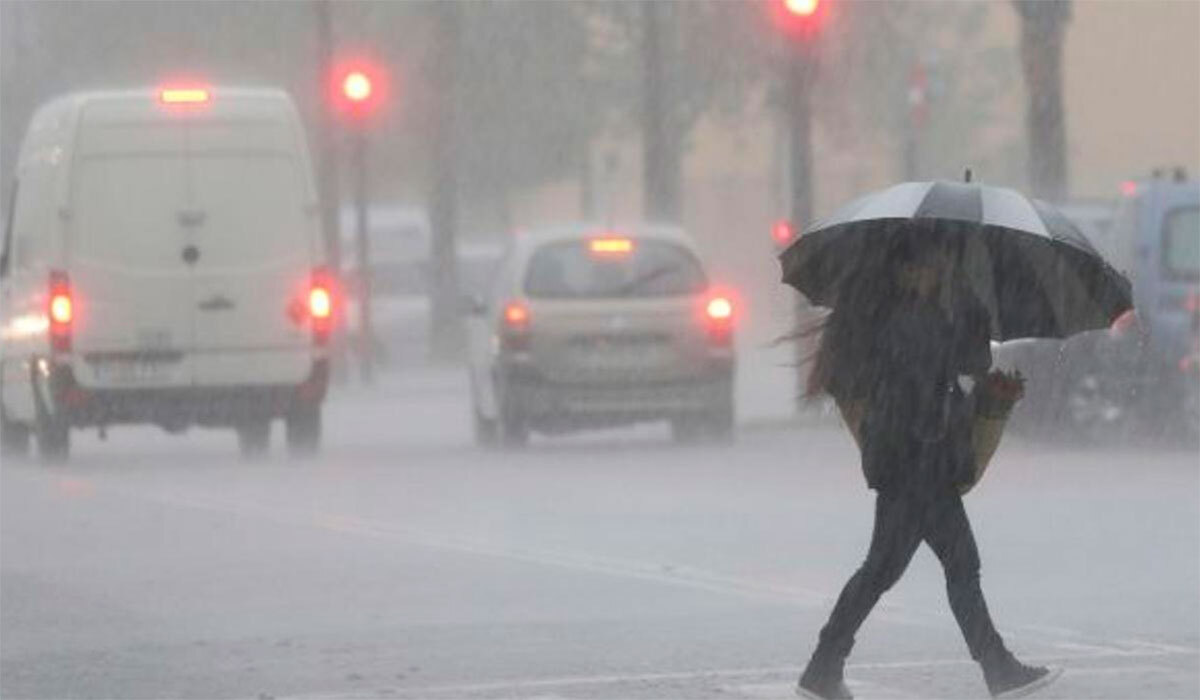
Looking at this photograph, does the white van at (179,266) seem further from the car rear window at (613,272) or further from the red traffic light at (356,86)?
the red traffic light at (356,86)

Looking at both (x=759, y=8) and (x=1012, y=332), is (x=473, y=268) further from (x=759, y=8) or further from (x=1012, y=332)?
(x=1012, y=332)

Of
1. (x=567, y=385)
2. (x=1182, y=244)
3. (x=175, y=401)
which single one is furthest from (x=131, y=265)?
(x=1182, y=244)

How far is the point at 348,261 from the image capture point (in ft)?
168

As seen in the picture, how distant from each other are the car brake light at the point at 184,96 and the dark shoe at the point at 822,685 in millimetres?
14698

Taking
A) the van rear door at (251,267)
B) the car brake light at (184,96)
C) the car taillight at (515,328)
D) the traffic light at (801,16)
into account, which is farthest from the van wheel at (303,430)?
the traffic light at (801,16)

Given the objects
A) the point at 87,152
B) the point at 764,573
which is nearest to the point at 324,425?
the point at 87,152

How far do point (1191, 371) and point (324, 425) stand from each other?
9692 millimetres

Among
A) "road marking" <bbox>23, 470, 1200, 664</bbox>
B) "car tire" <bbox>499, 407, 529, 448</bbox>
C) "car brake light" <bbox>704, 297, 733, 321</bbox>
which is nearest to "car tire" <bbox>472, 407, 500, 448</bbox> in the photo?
"car tire" <bbox>499, 407, 529, 448</bbox>

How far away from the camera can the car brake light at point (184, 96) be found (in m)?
24.1

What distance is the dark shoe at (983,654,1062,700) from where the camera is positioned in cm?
996

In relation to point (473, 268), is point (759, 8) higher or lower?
higher

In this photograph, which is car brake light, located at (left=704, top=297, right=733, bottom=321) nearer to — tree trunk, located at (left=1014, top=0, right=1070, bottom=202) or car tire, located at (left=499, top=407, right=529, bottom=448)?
car tire, located at (left=499, top=407, right=529, bottom=448)

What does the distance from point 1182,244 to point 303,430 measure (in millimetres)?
6202

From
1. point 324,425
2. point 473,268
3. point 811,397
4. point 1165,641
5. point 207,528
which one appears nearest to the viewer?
point 811,397
